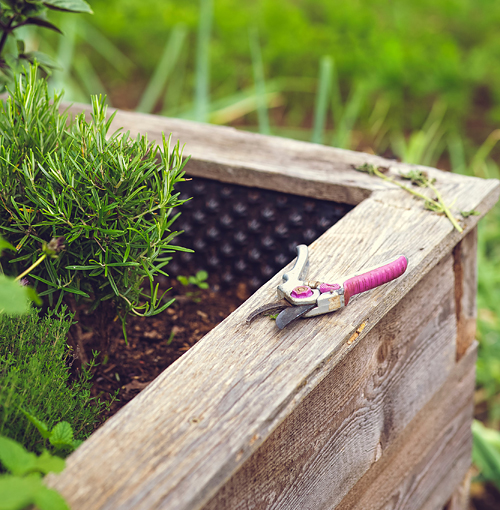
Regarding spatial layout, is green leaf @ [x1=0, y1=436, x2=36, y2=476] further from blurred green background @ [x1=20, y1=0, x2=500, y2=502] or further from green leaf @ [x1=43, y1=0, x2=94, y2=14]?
blurred green background @ [x1=20, y1=0, x2=500, y2=502]

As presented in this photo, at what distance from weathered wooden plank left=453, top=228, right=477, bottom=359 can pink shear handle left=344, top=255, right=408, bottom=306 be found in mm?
428

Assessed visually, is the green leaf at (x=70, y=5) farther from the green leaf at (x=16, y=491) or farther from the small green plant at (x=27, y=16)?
the green leaf at (x=16, y=491)

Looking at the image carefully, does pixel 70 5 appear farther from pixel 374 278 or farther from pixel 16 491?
pixel 16 491

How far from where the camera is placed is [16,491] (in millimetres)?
510

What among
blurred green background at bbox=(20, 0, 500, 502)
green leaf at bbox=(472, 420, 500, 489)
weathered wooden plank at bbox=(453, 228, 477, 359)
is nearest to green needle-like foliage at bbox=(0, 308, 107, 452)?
weathered wooden plank at bbox=(453, 228, 477, 359)

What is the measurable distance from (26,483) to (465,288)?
3.62 ft

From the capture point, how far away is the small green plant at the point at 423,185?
3.78 feet

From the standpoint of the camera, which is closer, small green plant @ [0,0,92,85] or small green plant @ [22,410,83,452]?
small green plant @ [22,410,83,452]

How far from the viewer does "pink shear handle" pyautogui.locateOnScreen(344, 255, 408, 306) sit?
86 centimetres

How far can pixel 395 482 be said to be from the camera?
47.7 inches

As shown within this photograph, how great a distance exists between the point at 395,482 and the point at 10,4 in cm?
129

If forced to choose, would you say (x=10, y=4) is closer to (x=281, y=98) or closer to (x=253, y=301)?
(x=253, y=301)

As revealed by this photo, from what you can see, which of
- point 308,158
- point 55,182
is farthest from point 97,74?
point 55,182

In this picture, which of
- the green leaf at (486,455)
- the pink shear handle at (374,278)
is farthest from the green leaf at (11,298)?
the green leaf at (486,455)
